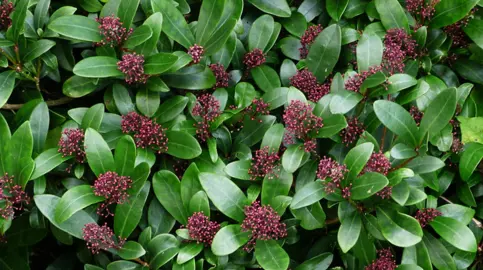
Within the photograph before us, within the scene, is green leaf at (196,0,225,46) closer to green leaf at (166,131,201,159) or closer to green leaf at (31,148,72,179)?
green leaf at (166,131,201,159)

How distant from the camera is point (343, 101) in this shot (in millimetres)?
2492

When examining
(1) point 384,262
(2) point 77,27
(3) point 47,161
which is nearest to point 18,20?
(2) point 77,27

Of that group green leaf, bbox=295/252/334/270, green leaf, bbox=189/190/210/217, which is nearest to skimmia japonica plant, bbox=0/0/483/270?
green leaf, bbox=189/190/210/217

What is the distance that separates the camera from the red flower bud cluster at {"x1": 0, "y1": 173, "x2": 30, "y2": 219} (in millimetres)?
2346

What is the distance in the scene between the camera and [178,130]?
257cm

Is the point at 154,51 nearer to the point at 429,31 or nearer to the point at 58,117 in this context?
the point at 58,117

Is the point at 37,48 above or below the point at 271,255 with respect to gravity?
above

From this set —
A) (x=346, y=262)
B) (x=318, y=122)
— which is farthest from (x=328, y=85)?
(x=346, y=262)

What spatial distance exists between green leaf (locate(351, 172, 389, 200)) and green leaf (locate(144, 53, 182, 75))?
3.02 ft

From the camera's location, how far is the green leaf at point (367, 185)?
2207 mm

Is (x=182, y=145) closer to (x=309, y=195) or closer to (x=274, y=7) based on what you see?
(x=309, y=195)

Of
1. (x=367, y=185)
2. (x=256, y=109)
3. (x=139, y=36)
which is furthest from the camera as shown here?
(x=256, y=109)

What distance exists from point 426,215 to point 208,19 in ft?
4.31

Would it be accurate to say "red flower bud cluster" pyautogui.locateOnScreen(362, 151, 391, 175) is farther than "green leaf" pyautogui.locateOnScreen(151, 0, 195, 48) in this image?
No
